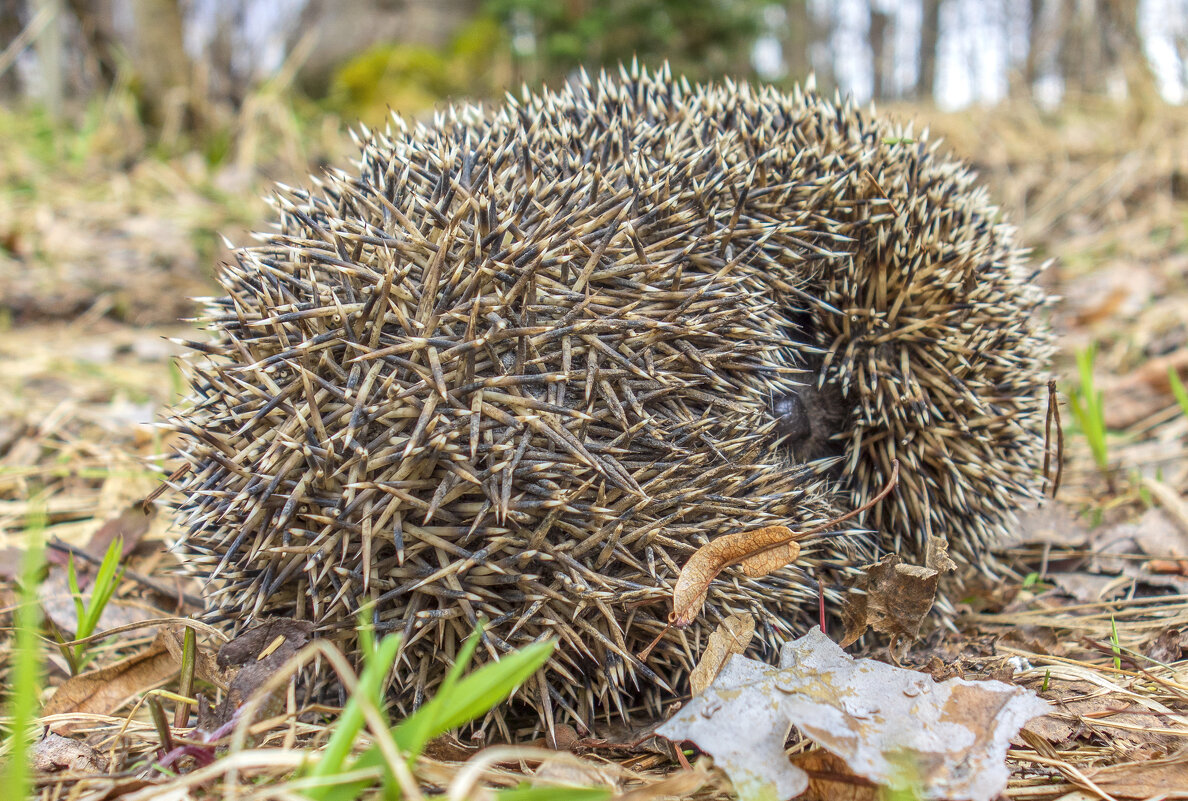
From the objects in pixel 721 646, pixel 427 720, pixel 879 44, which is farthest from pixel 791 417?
pixel 879 44

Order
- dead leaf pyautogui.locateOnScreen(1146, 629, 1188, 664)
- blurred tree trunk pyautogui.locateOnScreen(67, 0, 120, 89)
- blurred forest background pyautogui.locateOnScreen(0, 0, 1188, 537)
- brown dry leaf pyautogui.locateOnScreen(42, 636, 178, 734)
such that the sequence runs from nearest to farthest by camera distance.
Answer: brown dry leaf pyautogui.locateOnScreen(42, 636, 178, 734), dead leaf pyautogui.locateOnScreen(1146, 629, 1188, 664), blurred forest background pyautogui.locateOnScreen(0, 0, 1188, 537), blurred tree trunk pyautogui.locateOnScreen(67, 0, 120, 89)

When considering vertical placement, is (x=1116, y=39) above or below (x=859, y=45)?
below

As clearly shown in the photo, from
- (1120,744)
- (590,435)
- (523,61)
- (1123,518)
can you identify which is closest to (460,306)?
(590,435)

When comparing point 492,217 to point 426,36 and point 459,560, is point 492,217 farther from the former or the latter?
point 426,36

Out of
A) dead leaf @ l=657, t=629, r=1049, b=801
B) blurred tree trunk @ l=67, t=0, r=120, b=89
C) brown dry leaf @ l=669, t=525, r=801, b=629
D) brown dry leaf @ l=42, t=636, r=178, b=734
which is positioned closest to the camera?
dead leaf @ l=657, t=629, r=1049, b=801

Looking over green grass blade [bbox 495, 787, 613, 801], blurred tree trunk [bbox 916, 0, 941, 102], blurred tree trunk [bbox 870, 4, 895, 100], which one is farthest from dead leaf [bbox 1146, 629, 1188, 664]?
blurred tree trunk [bbox 870, 4, 895, 100]

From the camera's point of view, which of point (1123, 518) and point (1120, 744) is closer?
point (1120, 744)

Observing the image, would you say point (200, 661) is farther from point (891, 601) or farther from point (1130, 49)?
point (1130, 49)

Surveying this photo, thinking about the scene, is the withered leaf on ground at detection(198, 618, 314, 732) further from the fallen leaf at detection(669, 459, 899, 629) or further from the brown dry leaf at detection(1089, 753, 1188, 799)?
the brown dry leaf at detection(1089, 753, 1188, 799)
